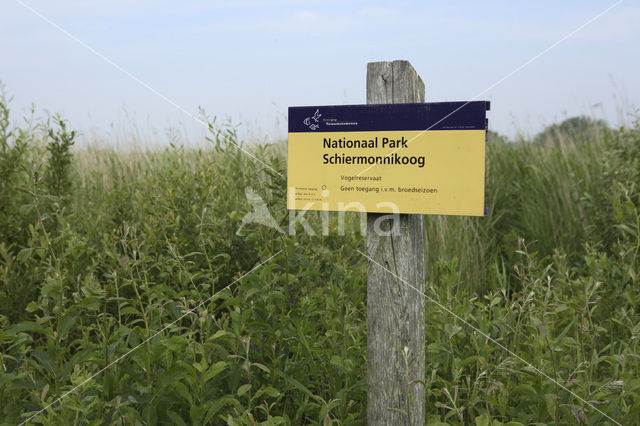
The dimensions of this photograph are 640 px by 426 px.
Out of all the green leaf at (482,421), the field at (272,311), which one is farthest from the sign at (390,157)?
the green leaf at (482,421)

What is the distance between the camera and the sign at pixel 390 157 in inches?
87.5

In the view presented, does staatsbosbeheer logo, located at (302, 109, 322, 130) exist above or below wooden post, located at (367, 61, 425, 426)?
above

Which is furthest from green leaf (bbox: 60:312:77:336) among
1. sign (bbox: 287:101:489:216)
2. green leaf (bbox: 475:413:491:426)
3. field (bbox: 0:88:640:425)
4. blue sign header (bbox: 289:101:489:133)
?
green leaf (bbox: 475:413:491:426)

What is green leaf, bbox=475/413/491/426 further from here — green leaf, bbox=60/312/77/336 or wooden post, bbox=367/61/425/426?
green leaf, bbox=60/312/77/336

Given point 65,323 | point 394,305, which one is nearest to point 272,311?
point 394,305

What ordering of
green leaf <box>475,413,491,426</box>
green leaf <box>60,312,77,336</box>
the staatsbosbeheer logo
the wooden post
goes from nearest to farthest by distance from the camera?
1. green leaf <box>475,413,491,426</box>
2. green leaf <box>60,312,77,336</box>
3. the wooden post
4. the staatsbosbeheer logo

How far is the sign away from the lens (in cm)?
222

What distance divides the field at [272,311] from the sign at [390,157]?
0.32m

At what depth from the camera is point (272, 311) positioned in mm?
2518

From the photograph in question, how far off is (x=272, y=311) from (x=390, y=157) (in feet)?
3.03

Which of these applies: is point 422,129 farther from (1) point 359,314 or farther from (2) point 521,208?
(2) point 521,208

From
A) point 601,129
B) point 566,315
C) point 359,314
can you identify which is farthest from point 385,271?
point 601,129

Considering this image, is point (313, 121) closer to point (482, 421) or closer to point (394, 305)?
point (394, 305)

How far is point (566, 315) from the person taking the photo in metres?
3.88
